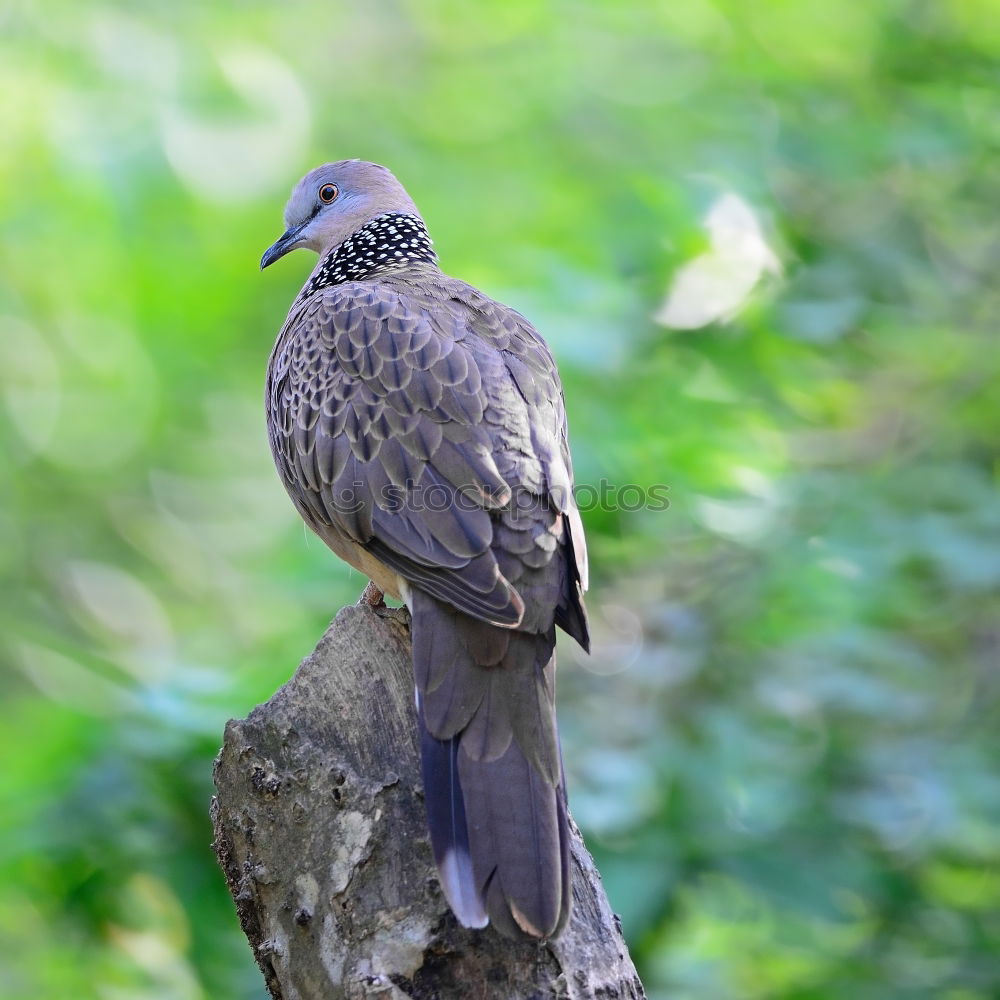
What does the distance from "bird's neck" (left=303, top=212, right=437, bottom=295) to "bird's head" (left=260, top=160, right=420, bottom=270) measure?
0.17 meters

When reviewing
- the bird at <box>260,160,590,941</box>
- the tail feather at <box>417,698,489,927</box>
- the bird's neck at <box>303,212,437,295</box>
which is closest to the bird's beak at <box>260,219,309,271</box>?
the bird's neck at <box>303,212,437,295</box>

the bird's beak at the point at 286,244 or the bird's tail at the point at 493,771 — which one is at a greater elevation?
the bird's tail at the point at 493,771

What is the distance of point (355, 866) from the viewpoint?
8.40 feet

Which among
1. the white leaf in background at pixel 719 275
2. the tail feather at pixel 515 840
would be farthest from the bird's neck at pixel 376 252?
the tail feather at pixel 515 840

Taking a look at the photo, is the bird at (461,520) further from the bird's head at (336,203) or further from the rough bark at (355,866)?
the bird's head at (336,203)

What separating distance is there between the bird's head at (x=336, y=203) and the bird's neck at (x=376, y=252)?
171 millimetres

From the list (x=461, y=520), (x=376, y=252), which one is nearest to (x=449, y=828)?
(x=461, y=520)

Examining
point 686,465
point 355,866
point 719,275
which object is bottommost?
point 686,465

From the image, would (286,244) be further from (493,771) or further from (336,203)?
(493,771)

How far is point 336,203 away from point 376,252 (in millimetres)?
475

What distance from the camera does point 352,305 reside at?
149 inches

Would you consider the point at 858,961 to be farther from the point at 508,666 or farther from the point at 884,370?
the point at 884,370

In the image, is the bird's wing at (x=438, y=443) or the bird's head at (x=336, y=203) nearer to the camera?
the bird's wing at (x=438, y=443)

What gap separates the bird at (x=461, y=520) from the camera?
2555 millimetres
